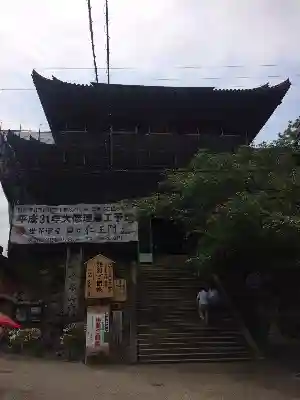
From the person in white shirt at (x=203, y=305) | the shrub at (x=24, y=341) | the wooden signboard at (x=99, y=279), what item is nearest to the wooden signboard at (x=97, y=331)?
the wooden signboard at (x=99, y=279)

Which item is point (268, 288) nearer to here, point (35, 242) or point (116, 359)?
point (116, 359)

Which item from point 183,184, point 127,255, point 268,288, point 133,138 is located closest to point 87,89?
point 133,138

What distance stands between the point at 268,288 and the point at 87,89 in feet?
46.3

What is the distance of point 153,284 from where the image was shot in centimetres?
1714

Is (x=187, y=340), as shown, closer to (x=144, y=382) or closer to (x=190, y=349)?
(x=190, y=349)

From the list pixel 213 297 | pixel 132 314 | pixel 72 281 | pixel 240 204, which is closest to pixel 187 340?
pixel 213 297

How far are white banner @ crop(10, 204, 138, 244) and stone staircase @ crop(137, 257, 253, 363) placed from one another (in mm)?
2130

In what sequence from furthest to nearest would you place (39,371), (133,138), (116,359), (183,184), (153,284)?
(133,138) < (153,284) < (183,184) < (116,359) < (39,371)

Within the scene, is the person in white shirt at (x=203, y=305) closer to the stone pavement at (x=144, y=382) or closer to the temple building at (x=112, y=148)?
the stone pavement at (x=144, y=382)

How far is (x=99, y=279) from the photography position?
13.9m

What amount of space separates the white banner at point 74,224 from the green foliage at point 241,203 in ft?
10.6

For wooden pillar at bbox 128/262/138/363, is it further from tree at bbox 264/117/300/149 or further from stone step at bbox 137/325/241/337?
tree at bbox 264/117/300/149

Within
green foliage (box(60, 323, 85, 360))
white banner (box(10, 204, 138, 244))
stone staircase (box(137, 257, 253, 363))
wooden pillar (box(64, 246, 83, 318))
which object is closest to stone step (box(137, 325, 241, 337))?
stone staircase (box(137, 257, 253, 363))

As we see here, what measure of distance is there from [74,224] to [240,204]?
9.55m
